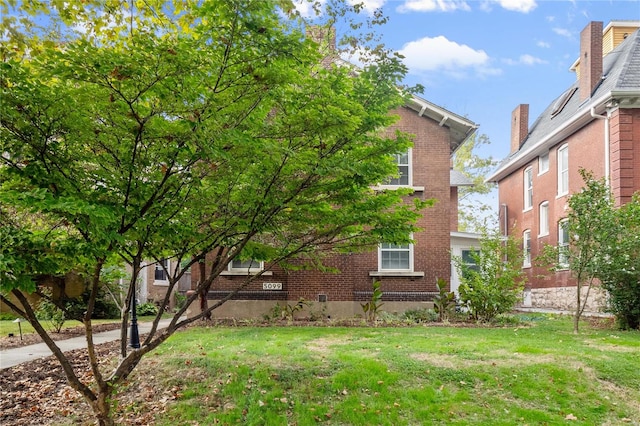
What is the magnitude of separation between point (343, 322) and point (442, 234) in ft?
14.1

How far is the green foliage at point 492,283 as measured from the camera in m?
13.4

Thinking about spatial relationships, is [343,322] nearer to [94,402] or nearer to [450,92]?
[94,402]

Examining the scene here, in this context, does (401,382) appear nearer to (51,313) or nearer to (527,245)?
(51,313)

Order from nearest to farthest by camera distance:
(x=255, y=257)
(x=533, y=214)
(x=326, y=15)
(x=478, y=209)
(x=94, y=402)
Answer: (x=94, y=402) → (x=255, y=257) → (x=326, y=15) → (x=533, y=214) → (x=478, y=209)

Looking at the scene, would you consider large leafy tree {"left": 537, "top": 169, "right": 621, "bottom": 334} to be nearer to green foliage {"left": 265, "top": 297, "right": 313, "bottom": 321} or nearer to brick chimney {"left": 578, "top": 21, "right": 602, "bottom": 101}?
green foliage {"left": 265, "top": 297, "right": 313, "bottom": 321}

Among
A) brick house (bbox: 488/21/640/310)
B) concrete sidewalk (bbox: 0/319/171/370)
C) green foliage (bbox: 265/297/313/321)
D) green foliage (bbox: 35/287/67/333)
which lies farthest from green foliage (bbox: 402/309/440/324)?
green foliage (bbox: 35/287/67/333)

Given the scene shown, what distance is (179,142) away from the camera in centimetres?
495

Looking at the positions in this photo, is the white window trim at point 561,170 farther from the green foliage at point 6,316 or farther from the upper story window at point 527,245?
the green foliage at point 6,316

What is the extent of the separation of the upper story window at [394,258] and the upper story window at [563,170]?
8.04 meters

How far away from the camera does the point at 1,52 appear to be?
20.6ft

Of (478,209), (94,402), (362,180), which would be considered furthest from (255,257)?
(478,209)

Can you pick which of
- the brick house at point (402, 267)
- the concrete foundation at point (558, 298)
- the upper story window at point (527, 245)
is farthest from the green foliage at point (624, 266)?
the upper story window at point (527, 245)

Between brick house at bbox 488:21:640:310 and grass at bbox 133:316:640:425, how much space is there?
6.29m

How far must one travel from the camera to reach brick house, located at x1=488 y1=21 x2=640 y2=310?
1636 centimetres
